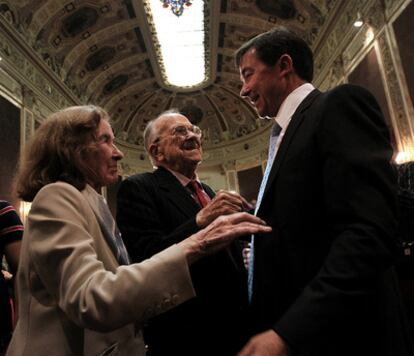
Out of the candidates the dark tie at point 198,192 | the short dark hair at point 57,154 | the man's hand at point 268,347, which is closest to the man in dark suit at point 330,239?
the man's hand at point 268,347

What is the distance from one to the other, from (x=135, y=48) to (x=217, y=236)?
45.7 feet

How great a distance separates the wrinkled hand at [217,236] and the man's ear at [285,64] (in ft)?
2.78

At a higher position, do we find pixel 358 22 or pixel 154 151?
pixel 358 22

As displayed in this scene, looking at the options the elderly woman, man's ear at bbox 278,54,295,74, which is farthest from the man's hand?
man's ear at bbox 278,54,295,74

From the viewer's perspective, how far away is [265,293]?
1452mm

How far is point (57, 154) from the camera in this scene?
1.67 meters

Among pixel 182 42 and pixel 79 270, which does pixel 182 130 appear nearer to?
pixel 79 270

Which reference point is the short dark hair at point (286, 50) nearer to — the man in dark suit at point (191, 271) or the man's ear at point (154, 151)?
the man in dark suit at point (191, 271)

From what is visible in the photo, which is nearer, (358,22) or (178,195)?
(178,195)

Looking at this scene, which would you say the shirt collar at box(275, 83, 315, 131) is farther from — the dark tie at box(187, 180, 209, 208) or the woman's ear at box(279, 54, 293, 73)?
the dark tie at box(187, 180, 209, 208)

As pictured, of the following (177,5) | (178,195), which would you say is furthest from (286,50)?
(177,5)

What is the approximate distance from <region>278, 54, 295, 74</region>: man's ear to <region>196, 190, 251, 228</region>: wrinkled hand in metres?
0.66

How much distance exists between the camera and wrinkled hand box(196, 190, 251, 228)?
1830 millimetres

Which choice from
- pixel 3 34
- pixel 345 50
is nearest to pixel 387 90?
pixel 345 50
